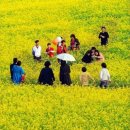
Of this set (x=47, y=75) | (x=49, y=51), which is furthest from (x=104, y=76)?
(x=49, y=51)

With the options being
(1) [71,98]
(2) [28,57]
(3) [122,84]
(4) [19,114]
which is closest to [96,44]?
(2) [28,57]

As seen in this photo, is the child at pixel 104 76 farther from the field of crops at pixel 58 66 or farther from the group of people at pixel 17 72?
the group of people at pixel 17 72

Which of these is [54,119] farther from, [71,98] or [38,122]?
[71,98]

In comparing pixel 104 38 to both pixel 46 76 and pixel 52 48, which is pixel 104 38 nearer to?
pixel 52 48

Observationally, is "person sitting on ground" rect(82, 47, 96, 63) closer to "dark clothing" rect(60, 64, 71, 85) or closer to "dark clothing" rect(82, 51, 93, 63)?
"dark clothing" rect(82, 51, 93, 63)

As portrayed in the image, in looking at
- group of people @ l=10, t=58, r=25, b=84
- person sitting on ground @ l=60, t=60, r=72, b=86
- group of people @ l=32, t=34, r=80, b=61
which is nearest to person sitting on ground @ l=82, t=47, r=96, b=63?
group of people @ l=32, t=34, r=80, b=61

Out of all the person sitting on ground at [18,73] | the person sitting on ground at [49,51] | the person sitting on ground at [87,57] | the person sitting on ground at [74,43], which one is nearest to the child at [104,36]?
the person sitting on ground at [74,43]

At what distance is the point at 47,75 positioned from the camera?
26.3 meters

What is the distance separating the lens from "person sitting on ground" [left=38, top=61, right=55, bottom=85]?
26250 mm

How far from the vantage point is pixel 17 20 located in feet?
157

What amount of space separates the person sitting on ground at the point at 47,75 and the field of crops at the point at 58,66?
1.51ft

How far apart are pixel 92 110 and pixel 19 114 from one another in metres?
3.22

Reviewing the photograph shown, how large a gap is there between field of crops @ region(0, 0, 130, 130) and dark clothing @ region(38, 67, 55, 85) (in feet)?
1.50

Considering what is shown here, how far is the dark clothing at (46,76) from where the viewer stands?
2627cm
